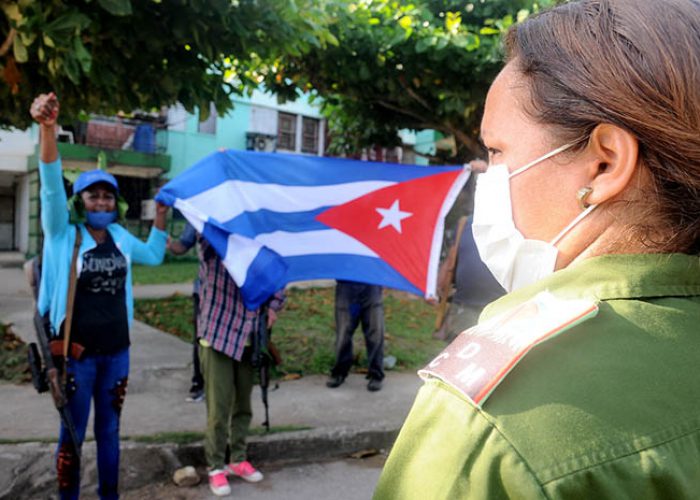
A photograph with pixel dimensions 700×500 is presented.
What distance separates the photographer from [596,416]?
2.23 feet

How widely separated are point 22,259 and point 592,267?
2095cm

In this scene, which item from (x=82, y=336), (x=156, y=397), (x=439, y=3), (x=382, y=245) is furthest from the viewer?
(x=439, y=3)

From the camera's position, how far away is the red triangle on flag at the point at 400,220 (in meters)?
4.29

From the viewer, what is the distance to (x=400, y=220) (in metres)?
4.36

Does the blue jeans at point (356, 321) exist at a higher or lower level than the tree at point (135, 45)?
lower

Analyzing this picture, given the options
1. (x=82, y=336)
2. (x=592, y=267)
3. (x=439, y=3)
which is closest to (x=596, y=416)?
(x=592, y=267)

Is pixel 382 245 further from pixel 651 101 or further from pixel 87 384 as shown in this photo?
pixel 651 101

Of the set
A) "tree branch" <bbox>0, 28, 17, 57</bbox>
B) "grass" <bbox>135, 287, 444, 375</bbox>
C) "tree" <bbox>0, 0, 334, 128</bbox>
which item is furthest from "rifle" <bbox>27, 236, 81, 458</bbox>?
"grass" <bbox>135, 287, 444, 375</bbox>

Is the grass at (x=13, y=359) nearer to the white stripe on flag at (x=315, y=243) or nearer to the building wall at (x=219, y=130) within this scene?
the white stripe on flag at (x=315, y=243)

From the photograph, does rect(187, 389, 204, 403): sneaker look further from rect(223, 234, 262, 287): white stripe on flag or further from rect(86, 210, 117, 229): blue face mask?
rect(86, 210, 117, 229): blue face mask

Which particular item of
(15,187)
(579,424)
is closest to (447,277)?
(579,424)

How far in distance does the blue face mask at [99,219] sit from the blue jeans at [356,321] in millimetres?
2894

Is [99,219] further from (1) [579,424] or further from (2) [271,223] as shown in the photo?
(1) [579,424]

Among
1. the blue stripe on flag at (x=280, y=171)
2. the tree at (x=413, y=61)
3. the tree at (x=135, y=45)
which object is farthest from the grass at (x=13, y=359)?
the tree at (x=413, y=61)
